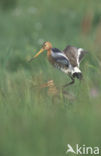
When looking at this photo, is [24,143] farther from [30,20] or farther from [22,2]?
[22,2]

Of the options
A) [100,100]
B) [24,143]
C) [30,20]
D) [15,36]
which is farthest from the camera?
[30,20]

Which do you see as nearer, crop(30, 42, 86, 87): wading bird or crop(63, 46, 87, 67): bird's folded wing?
crop(30, 42, 86, 87): wading bird

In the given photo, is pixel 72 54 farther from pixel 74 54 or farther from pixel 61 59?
pixel 61 59

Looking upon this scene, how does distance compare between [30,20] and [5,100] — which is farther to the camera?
[30,20]

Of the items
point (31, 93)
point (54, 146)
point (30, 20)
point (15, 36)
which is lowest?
point (54, 146)

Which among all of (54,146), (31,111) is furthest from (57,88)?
(54,146)

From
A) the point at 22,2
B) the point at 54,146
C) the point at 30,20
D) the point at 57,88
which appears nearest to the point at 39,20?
the point at 30,20

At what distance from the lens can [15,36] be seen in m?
11.6

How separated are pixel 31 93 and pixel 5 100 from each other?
0.21 metres

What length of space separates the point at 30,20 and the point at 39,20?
0.21 meters

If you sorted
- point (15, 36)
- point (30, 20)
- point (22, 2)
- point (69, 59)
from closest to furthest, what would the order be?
point (69, 59) < point (15, 36) < point (30, 20) < point (22, 2)

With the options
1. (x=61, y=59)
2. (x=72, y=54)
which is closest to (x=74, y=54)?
(x=72, y=54)

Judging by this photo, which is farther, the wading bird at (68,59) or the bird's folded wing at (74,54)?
the bird's folded wing at (74,54)

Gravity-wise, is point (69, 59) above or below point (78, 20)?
below
